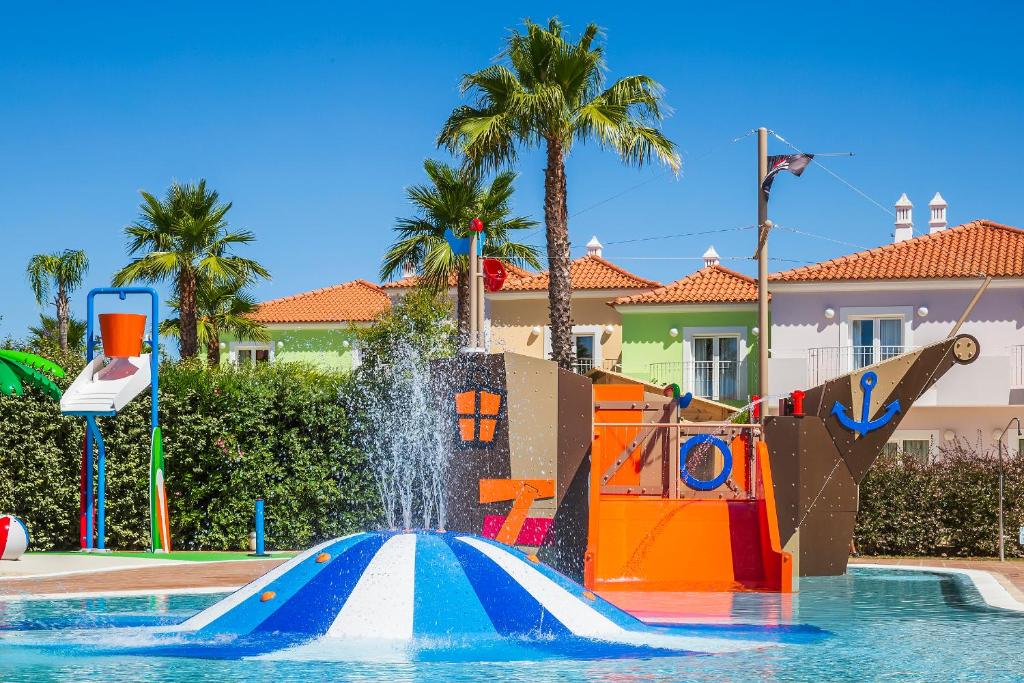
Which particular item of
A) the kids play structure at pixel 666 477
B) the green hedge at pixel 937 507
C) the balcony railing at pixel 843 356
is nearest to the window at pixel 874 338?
the balcony railing at pixel 843 356

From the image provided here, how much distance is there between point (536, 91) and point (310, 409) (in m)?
9.27

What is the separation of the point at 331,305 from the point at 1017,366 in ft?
88.0

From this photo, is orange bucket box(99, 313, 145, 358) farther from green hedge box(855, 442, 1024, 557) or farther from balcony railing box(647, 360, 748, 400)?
balcony railing box(647, 360, 748, 400)

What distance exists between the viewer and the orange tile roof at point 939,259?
119ft

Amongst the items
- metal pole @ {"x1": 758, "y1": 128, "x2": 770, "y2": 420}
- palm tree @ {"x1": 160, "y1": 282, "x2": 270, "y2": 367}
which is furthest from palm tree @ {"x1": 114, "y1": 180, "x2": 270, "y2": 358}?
metal pole @ {"x1": 758, "y1": 128, "x2": 770, "y2": 420}

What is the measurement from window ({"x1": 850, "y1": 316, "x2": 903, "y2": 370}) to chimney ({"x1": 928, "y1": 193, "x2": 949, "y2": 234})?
9.34 metres

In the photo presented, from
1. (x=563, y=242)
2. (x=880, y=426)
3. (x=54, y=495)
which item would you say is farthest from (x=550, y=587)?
(x=563, y=242)

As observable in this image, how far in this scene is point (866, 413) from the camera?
61.1ft

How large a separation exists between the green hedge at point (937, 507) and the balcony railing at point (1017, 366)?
1296cm

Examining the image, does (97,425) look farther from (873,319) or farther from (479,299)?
(873,319)

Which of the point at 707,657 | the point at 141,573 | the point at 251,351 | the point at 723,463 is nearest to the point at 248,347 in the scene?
the point at 251,351

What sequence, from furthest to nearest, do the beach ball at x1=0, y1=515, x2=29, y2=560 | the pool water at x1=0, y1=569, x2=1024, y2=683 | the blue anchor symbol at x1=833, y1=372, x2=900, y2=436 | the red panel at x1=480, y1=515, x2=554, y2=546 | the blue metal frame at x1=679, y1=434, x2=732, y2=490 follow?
the beach ball at x1=0, y1=515, x2=29, y2=560
the blue anchor symbol at x1=833, y1=372, x2=900, y2=436
the blue metal frame at x1=679, y1=434, x2=732, y2=490
the red panel at x1=480, y1=515, x2=554, y2=546
the pool water at x1=0, y1=569, x2=1024, y2=683

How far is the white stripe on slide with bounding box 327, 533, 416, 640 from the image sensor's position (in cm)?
1060

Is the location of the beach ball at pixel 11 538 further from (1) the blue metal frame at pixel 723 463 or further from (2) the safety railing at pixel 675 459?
(1) the blue metal frame at pixel 723 463
